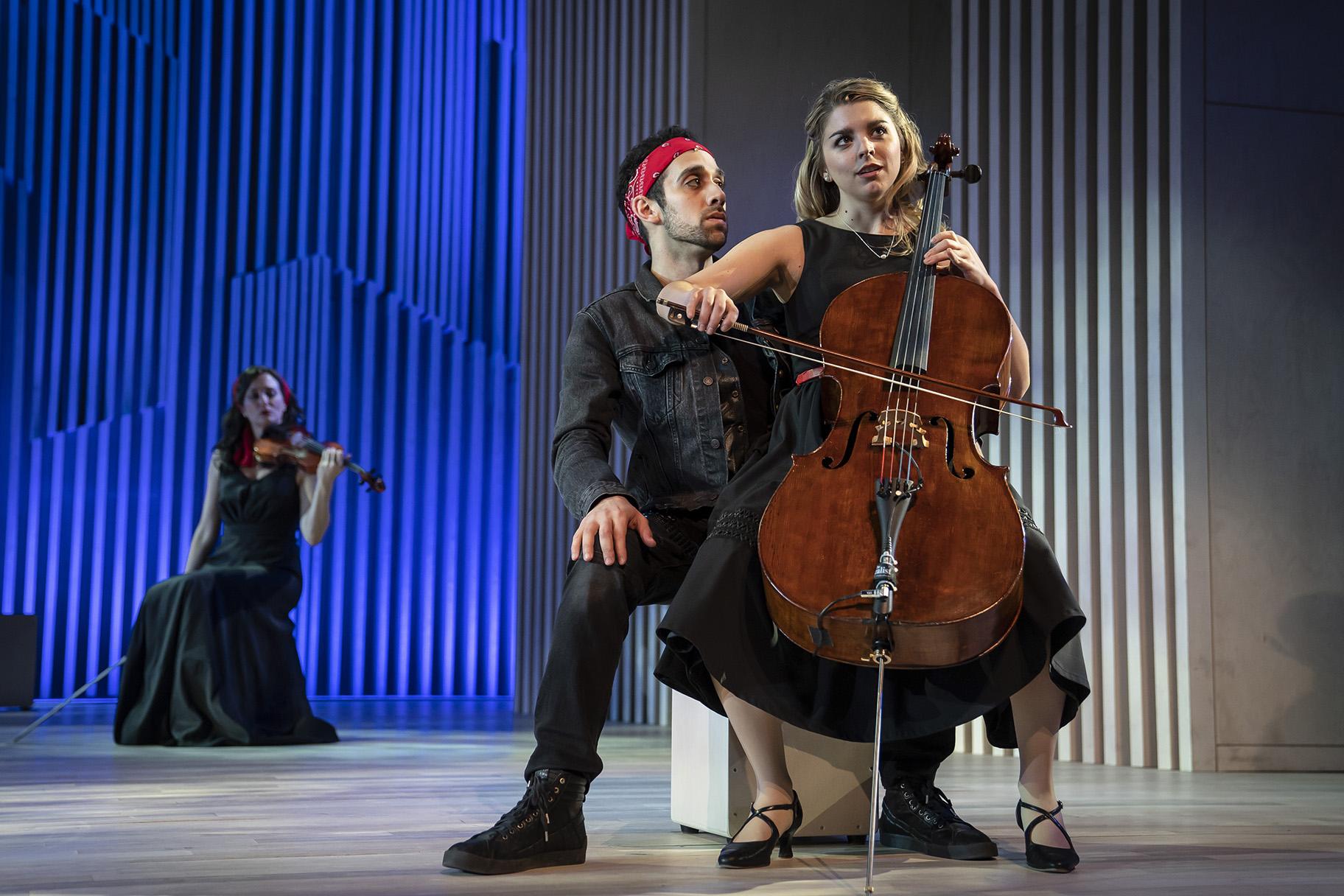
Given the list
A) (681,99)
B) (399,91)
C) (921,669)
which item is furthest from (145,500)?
(921,669)

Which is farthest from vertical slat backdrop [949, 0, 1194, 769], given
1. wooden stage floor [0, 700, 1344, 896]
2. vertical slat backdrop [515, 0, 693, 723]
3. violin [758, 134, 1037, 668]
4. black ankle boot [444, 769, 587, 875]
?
black ankle boot [444, 769, 587, 875]

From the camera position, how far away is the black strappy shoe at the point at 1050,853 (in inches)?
69.3

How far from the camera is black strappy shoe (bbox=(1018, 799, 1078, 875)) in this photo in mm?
1761

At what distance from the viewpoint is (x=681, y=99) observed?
521cm

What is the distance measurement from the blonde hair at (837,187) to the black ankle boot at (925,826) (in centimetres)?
83

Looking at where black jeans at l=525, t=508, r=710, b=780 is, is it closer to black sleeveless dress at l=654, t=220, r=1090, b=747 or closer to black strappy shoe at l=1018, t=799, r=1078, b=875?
black sleeveless dress at l=654, t=220, r=1090, b=747

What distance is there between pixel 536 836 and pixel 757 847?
295mm

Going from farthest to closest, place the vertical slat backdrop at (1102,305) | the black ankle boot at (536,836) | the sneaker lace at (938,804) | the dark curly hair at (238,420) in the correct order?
the dark curly hair at (238,420) < the vertical slat backdrop at (1102,305) < the sneaker lace at (938,804) < the black ankle boot at (536,836)

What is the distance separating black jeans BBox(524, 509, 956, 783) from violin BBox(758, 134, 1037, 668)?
11.1 inches

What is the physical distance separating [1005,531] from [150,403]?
20.8ft

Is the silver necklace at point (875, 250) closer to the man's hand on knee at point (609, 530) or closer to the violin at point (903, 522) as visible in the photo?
the violin at point (903, 522)

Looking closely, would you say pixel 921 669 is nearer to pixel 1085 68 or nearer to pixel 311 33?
pixel 1085 68

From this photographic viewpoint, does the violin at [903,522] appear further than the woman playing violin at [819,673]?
No

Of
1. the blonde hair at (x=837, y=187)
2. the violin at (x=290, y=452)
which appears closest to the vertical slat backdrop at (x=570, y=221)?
the violin at (x=290, y=452)
